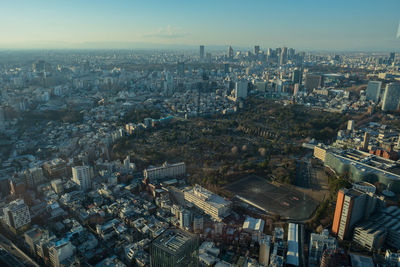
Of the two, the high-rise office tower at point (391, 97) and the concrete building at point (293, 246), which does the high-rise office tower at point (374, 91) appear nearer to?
the high-rise office tower at point (391, 97)

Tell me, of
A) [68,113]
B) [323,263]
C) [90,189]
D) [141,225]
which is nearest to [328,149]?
[323,263]

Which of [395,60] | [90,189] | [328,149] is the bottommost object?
[90,189]

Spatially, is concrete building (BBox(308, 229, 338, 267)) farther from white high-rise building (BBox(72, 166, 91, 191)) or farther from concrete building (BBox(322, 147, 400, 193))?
white high-rise building (BBox(72, 166, 91, 191))

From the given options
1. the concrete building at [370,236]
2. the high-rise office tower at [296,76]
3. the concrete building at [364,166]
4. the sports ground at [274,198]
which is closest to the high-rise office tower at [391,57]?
the high-rise office tower at [296,76]

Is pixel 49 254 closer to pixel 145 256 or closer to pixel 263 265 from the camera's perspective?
pixel 145 256

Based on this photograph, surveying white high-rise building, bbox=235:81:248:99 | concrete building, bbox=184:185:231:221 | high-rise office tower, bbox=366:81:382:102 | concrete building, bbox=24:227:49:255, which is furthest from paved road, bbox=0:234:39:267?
high-rise office tower, bbox=366:81:382:102

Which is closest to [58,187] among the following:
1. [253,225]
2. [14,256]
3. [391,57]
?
[14,256]
